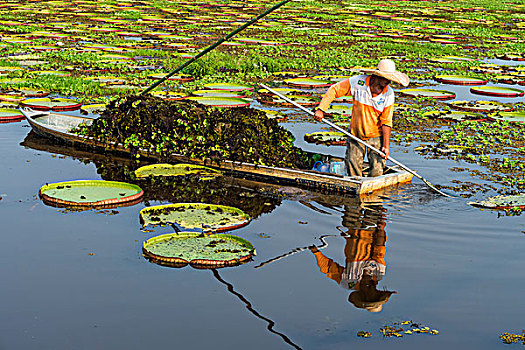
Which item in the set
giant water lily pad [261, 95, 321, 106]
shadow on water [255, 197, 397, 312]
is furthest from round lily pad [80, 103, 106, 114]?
shadow on water [255, 197, 397, 312]

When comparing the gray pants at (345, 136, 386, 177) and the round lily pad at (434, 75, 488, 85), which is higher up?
A: the gray pants at (345, 136, 386, 177)

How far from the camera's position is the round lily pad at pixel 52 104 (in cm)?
1262

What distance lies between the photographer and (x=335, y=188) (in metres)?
8.38

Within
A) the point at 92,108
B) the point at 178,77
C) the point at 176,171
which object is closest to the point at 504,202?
the point at 176,171

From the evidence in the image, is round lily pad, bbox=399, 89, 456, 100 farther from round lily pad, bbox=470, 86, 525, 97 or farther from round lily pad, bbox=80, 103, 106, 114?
round lily pad, bbox=80, 103, 106, 114

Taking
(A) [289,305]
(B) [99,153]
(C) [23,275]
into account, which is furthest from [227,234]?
(B) [99,153]

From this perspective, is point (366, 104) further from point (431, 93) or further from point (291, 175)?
point (431, 93)

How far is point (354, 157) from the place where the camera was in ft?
28.4

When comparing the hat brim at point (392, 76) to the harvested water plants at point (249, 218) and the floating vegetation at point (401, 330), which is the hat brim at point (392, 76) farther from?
the floating vegetation at point (401, 330)

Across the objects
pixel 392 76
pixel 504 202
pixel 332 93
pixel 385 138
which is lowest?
pixel 504 202

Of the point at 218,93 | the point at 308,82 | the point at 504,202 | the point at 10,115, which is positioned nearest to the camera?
the point at 504,202

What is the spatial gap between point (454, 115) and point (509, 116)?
37.6 inches

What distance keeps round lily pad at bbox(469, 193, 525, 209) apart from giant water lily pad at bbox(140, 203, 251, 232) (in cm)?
272

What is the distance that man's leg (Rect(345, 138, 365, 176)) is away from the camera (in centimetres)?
859
